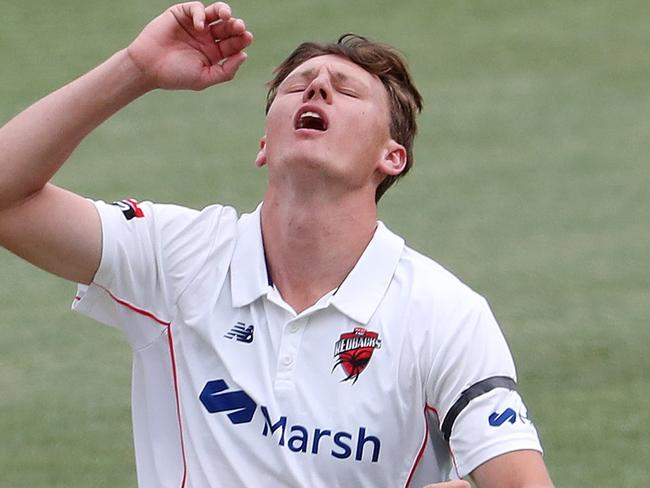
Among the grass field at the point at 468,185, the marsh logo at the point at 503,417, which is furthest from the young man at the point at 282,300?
the grass field at the point at 468,185

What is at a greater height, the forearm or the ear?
the forearm

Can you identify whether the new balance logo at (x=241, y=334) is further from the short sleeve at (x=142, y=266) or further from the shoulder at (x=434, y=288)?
the shoulder at (x=434, y=288)

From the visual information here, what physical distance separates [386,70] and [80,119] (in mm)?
986

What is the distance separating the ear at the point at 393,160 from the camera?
4711 mm

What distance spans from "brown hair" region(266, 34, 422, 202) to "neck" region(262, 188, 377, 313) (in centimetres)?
25

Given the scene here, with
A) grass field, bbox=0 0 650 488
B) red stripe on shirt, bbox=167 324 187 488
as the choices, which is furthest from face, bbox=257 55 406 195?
grass field, bbox=0 0 650 488

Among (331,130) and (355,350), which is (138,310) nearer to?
(355,350)

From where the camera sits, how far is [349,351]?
4445 millimetres

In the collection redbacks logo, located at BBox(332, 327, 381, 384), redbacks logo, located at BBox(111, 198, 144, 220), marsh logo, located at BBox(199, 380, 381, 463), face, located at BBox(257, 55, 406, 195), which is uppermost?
face, located at BBox(257, 55, 406, 195)

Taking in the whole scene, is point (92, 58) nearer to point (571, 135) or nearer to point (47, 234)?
point (571, 135)

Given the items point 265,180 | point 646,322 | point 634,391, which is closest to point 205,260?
point 634,391

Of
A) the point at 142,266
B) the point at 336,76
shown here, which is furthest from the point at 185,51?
the point at 142,266

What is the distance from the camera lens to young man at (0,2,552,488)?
4340 millimetres

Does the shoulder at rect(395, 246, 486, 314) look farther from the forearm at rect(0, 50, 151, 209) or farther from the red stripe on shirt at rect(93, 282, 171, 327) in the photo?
the forearm at rect(0, 50, 151, 209)
